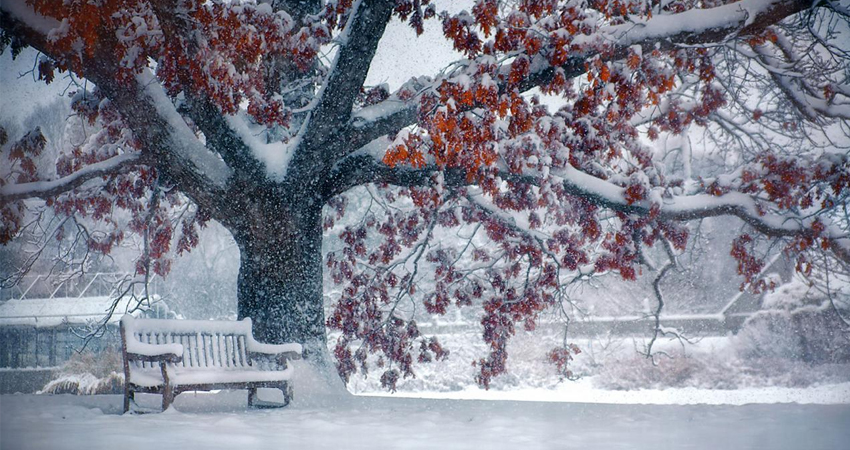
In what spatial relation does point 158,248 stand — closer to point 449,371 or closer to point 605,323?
point 449,371

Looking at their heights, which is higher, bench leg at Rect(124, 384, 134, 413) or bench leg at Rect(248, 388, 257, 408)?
bench leg at Rect(124, 384, 134, 413)

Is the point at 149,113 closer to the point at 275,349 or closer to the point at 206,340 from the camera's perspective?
the point at 206,340

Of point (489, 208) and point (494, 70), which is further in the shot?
point (489, 208)

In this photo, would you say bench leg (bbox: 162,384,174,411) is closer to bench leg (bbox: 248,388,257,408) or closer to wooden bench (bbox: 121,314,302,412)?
wooden bench (bbox: 121,314,302,412)

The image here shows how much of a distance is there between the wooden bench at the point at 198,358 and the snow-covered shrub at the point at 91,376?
9.56 meters

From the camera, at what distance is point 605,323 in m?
22.2

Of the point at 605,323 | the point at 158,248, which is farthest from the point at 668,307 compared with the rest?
the point at 158,248

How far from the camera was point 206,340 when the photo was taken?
7.26 meters

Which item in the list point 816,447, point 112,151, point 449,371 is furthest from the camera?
point 449,371

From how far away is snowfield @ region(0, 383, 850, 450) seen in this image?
453 centimetres

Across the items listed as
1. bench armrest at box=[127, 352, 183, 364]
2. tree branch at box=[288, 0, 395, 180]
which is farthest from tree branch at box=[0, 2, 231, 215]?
bench armrest at box=[127, 352, 183, 364]

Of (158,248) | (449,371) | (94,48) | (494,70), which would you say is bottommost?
(449,371)

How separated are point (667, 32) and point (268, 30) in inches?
152

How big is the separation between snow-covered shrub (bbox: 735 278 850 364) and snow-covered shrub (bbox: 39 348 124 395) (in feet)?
54.3
